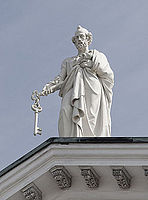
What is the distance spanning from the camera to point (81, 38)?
59.2 feet

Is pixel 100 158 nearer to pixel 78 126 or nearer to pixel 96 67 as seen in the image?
pixel 78 126

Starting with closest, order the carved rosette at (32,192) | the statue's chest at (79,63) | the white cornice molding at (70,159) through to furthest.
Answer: the white cornice molding at (70,159), the carved rosette at (32,192), the statue's chest at (79,63)

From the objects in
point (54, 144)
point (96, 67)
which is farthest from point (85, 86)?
point (54, 144)

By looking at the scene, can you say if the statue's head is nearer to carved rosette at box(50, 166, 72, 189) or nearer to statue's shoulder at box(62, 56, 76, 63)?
statue's shoulder at box(62, 56, 76, 63)

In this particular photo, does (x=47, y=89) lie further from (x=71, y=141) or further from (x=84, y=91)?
(x=71, y=141)

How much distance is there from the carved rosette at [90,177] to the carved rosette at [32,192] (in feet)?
3.14

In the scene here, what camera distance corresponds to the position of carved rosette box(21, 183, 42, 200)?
15.5 m

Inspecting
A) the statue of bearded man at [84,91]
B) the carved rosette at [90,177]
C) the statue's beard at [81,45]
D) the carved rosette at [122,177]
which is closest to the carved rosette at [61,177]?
the carved rosette at [90,177]

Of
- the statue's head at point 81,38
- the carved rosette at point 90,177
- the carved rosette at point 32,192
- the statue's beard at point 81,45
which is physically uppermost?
the statue's head at point 81,38

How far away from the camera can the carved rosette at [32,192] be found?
15.5 metres

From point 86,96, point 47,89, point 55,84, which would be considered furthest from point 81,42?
point 86,96

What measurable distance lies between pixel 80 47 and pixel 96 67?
0.71m

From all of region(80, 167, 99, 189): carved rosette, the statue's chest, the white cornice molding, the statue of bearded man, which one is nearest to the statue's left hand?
the statue of bearded man

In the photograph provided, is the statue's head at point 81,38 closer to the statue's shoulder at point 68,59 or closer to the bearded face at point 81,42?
the bearded face at point 81,42
